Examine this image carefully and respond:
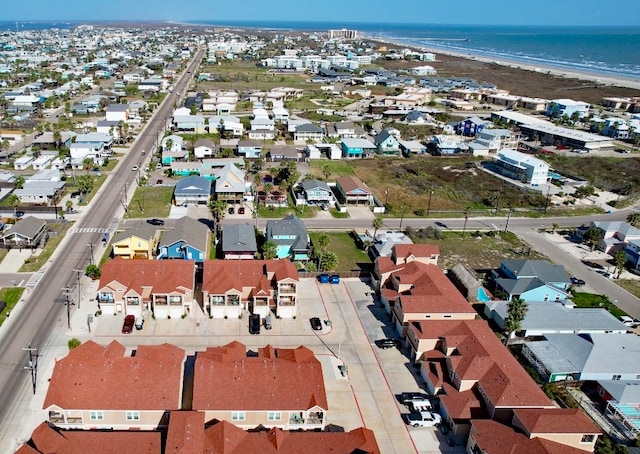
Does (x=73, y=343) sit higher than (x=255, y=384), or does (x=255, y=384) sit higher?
(x=255, y=384)

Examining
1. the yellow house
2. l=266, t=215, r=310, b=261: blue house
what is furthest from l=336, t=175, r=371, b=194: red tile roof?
the yellow house

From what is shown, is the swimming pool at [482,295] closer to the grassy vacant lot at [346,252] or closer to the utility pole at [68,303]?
the grassy vacant lot at [346,252]

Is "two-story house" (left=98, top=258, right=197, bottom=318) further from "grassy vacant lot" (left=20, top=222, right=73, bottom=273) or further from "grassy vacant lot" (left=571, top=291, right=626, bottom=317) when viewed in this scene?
"grassy vacant lot" (left=571, top=291, right=626, bottom=317)

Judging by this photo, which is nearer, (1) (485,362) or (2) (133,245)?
(1) (485,362)

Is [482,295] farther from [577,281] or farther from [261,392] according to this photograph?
[261,392]

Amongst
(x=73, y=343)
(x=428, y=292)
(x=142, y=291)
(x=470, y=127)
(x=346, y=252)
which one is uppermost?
(x=470, y=127)

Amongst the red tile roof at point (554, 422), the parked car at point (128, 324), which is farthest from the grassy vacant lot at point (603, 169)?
A: the parked car at point (128, 324)

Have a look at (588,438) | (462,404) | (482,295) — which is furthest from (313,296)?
(588,438)
